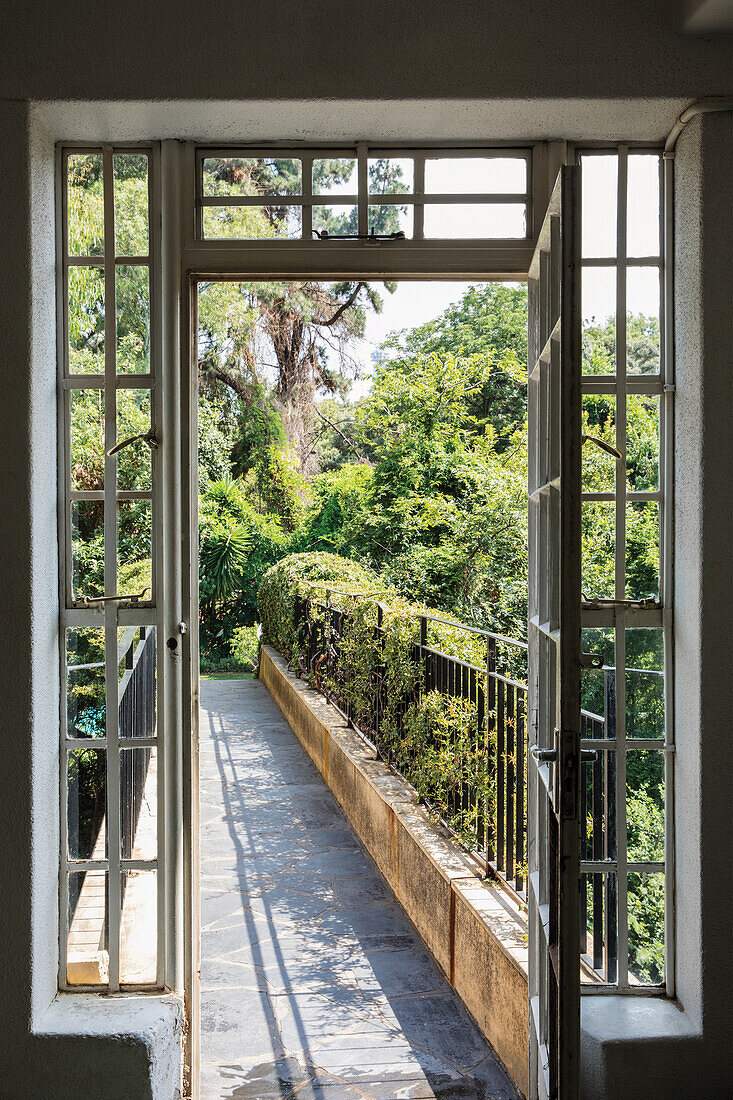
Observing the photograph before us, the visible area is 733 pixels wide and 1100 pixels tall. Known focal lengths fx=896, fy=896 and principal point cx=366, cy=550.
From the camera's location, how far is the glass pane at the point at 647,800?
2.40m

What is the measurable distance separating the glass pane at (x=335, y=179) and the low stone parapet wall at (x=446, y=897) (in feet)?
7.42

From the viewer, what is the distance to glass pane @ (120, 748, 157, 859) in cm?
247

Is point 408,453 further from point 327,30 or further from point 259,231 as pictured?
point 327,30

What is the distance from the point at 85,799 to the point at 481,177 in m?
2.00

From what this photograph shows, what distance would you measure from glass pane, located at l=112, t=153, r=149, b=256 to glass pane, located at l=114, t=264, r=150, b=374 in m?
0.06

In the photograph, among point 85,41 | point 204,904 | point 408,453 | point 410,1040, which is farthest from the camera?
point 408,453

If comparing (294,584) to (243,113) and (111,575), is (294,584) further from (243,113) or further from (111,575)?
(243,113)

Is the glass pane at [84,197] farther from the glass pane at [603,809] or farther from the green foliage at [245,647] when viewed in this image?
the green foliage at [245,647]

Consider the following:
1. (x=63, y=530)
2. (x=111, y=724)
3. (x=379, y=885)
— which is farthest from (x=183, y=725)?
(x=379, y=885)

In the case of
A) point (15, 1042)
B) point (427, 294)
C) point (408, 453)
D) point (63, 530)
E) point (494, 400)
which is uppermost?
point (427, 294)

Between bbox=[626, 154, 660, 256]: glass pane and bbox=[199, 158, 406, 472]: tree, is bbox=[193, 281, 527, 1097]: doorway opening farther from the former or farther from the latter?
bbox=[626, 154, 660, 256]: glass pane

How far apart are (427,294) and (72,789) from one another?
32.1 feet

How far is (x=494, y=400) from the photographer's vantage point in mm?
10117

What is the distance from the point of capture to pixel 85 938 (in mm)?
2389
